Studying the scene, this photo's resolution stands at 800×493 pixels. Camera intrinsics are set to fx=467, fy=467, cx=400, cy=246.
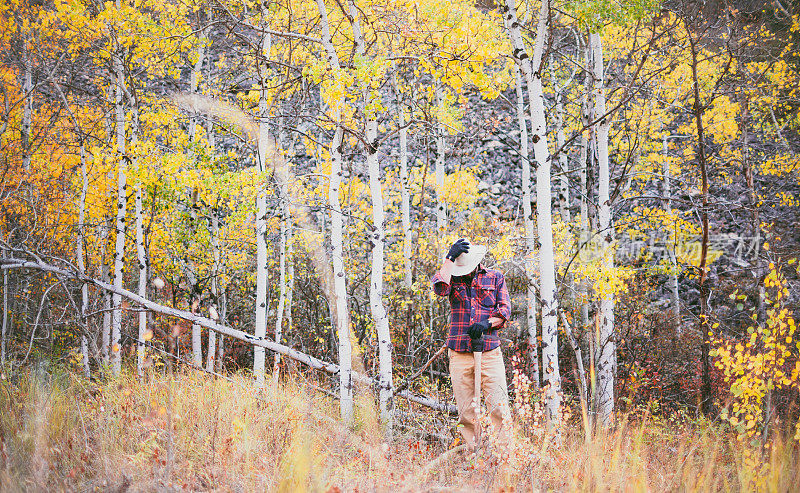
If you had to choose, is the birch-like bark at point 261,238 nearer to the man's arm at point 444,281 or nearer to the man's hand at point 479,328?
the man's arm at point 444,281

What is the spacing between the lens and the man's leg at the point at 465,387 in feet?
14.8

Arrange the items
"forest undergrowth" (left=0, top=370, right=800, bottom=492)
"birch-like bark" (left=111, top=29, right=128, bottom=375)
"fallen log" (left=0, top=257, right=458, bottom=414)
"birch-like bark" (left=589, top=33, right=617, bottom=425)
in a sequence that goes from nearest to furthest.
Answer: "forest undergrowth" (left=0, top=370, right=800, bottom=492)
"fallen log" (left=0, top=257, right=458, bottom=414)
"birch-like bark" (left=589, top=33, right=617, bottom=425)
"birch-like bark" (left=111, top=29, right=128, bottom=375)

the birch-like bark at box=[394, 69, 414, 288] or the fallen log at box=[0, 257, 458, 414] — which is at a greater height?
the birch-like bark at box=[394, 69, 414, 288]

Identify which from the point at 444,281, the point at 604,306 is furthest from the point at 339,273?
the point at 604,306

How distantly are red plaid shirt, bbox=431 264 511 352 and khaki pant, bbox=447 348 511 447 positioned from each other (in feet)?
0.38

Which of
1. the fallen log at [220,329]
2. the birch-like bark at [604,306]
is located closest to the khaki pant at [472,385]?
the fallen log at [220,329]

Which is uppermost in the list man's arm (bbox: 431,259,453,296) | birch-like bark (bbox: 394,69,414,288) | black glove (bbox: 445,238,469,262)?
birch-like bark (bbox: 394,69,414,288)

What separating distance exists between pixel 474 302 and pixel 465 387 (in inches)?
→ 32.7

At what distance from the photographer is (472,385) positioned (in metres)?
4.56

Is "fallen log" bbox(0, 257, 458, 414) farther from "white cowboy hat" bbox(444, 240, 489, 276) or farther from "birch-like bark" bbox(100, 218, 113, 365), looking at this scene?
"white cowboy hat" bbox(444, 240, 489, 276)

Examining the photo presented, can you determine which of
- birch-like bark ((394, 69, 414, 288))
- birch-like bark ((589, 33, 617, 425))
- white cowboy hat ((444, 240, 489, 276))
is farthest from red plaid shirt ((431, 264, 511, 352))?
birch-like bark ((394, 69, 414, 288))

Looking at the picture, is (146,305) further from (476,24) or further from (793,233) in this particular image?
(793,233)

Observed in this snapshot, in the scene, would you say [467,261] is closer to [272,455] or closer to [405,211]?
[272,455]

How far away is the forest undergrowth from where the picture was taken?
345 centimetres
